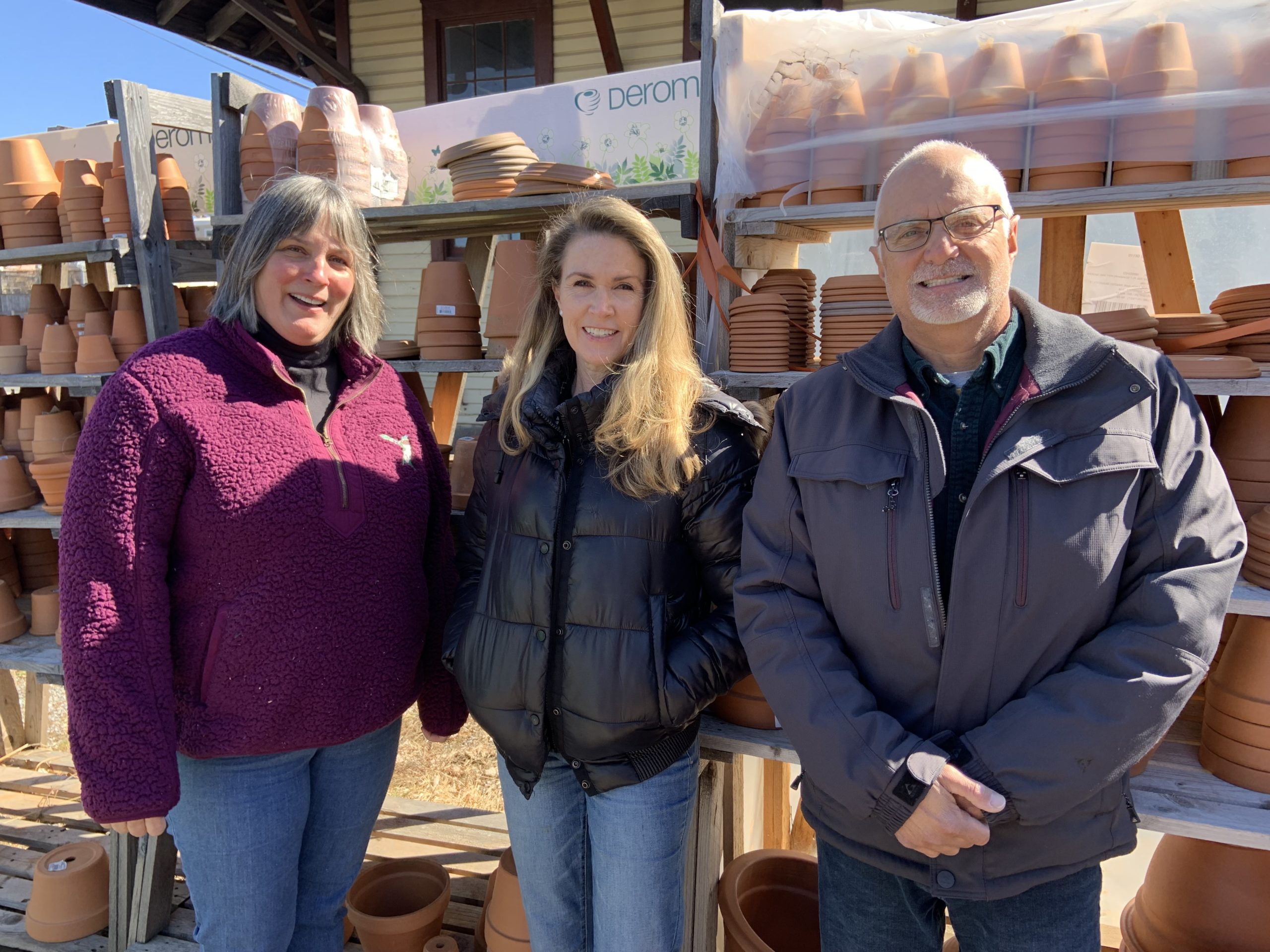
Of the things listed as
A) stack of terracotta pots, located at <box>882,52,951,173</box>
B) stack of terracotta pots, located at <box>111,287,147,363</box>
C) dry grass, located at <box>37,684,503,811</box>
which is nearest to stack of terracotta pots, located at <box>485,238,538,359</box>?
stack of terracotta pots, located at <box>882,52,951,173</box>

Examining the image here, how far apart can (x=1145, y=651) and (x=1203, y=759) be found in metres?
1.09

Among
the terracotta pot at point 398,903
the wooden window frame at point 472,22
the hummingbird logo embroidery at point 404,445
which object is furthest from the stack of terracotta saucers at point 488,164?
the wooden window frame at point 472,22

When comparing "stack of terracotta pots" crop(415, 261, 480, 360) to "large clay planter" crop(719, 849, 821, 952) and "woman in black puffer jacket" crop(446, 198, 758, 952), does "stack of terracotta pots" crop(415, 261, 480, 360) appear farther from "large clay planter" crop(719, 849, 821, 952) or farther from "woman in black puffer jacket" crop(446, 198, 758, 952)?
"large clay planter" crop(719, 849, 821, 952)

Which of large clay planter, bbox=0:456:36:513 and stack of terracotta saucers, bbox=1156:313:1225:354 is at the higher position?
stack of terracotta saucers, bbox=1156:313:1225:354

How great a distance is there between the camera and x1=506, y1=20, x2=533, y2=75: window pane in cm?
631

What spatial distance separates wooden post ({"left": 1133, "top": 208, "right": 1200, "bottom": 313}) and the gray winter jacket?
4.36 feet

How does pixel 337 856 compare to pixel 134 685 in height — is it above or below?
below

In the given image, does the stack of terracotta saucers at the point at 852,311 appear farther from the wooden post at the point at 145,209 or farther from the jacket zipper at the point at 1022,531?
the wooden post at the point at 145,209

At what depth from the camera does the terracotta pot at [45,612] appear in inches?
121

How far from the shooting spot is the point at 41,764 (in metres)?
3.94

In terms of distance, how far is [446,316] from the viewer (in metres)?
2.74

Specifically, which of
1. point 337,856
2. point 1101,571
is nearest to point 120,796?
point 337,856

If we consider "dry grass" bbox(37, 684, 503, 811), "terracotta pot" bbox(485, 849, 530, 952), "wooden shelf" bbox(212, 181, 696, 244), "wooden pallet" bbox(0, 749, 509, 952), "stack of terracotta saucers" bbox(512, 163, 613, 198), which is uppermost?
"stack of terracotta saucers" bbox(512, 163, 613, 198)

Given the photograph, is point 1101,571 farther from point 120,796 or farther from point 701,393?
point 120,796
